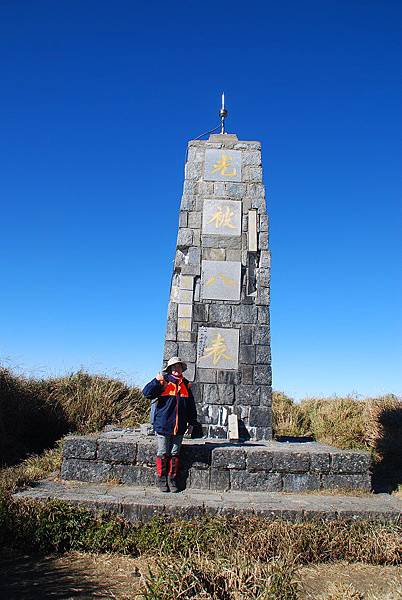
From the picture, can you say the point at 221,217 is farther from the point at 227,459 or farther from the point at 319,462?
the point at 319,462

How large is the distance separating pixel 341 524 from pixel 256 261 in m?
3.98

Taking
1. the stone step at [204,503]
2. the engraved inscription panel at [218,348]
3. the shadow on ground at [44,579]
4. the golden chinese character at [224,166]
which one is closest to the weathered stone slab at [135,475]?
the stone step at [204,503]

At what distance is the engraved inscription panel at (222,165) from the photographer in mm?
8203

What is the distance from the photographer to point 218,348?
7488 mm

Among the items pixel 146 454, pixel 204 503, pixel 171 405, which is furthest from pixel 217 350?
pixel 204 503

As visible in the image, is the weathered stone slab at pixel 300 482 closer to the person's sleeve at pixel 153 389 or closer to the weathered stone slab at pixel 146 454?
the weathered stone slab at pixel 146 454

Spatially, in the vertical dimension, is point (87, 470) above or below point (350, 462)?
below

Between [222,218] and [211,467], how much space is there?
3.71 meters

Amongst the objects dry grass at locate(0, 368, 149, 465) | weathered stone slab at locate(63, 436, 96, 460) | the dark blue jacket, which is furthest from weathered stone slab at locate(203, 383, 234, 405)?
dry grass at locate(0, 368, 149, 465)

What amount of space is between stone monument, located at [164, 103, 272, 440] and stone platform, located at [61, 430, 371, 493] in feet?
3.53

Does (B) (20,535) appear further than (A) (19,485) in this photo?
No

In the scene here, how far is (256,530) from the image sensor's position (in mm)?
4770

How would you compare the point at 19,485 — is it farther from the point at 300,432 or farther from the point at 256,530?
the point at 300,432

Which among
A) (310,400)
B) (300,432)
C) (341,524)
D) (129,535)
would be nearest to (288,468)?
(341,524)
